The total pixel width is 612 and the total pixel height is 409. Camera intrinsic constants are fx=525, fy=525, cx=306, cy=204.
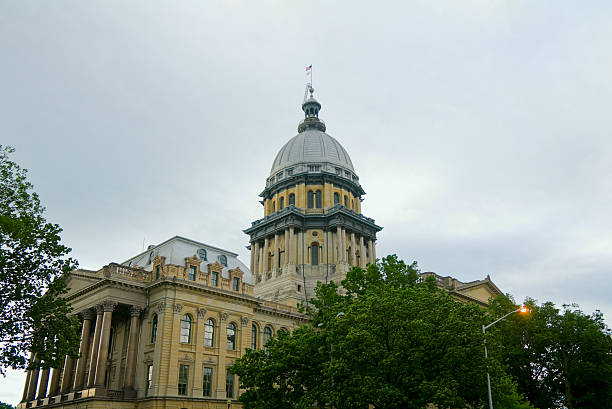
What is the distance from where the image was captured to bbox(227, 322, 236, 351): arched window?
52969 mm

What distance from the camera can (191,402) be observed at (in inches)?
1847

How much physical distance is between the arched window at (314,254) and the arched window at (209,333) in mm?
29834

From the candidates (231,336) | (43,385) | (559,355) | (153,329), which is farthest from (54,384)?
(559,355)

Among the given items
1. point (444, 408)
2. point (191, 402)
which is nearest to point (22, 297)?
point (191, 402)

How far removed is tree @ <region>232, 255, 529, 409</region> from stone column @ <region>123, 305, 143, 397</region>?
16851 mm

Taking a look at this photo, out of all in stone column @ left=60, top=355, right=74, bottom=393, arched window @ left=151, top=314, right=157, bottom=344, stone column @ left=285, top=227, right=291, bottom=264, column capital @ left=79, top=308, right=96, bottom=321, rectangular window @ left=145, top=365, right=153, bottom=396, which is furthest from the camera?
stone column @ left=285, top=227, right=291, bottom=264

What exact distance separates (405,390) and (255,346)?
29.6 m

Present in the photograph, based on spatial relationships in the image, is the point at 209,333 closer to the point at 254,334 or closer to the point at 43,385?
the point at 254,334

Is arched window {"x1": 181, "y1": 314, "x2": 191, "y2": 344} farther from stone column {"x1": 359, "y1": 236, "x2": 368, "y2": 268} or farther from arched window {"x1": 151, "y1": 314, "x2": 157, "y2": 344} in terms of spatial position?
stone column {"x1": 359, "y1": 236, "x2": 368, "y2": 268}

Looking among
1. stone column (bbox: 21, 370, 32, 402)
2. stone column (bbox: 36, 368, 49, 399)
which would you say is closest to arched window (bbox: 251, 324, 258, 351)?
stone column (bbox: 36, 368, 49, 399)

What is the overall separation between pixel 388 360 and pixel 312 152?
2500 inches

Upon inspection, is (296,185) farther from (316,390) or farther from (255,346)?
(316,390)

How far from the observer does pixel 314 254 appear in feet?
266

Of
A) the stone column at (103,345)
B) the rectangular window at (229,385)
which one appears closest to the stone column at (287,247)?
the rectangular window at (229,385)
